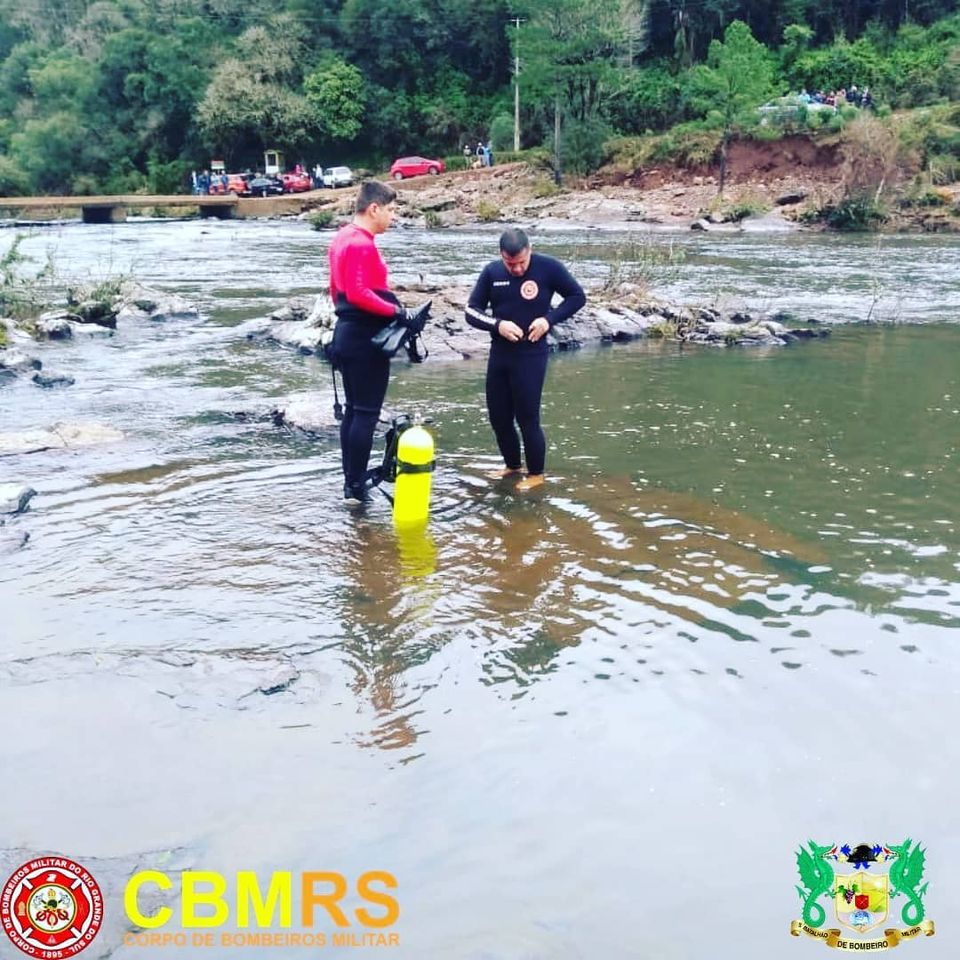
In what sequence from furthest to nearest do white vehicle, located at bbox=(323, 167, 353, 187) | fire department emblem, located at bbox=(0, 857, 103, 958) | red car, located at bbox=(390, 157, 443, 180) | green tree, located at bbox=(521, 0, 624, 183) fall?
white vehicle, located at bbox=(323, 167, 353, 187) → red car, located at bbox=(390, 157, 443, 180) → green tree, located at bbox=(521, 0, 624, 183) → fire department emblem, located at bbox=(0, 857, 103, 958)

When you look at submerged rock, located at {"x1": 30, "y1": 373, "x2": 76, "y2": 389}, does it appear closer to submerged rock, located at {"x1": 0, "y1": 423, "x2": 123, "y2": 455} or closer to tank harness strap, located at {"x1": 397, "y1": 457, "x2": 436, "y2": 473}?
submerged rock, located at {"x1": 0, "y1": 423, "x2": 123, "y2": 455}

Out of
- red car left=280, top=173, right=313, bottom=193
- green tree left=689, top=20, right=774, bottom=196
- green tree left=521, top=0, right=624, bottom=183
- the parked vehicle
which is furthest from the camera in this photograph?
red car left=280, top=173, right=313, bottom=193

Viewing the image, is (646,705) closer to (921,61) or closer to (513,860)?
(513,860)

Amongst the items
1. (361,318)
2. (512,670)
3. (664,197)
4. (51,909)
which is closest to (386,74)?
(664,197)

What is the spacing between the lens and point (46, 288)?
709 inches

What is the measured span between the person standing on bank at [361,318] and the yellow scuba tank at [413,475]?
394 mm

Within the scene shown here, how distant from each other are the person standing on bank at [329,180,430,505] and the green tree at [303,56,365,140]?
66.2m

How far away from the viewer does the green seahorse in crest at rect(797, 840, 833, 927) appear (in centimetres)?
294

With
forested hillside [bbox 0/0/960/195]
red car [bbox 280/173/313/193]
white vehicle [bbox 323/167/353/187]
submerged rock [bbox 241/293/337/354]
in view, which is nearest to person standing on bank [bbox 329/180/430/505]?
submerged rock [bbox 241/293/337/354]

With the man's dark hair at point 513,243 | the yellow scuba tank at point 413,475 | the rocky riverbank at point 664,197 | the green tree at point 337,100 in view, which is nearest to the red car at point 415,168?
the rocky riverbank at point 664,197

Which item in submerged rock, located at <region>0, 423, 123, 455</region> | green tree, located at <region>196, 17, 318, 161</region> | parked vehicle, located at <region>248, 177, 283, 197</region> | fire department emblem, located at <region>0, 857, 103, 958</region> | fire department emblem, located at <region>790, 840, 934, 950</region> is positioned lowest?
fire department emblem, located at <region>790, 840, 934, 950</region>

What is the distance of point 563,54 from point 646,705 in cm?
5355

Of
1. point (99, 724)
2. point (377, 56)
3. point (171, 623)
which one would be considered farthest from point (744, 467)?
point (377, 56)

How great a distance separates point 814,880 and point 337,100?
2803 inches
